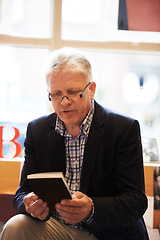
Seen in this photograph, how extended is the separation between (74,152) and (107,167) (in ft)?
0.65

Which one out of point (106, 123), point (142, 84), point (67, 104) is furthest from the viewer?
point (142, 84)

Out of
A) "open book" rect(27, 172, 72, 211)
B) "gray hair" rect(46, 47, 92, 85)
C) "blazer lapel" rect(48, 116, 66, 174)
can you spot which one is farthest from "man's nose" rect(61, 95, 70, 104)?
"open book" rect(27, 172, 72, 211)

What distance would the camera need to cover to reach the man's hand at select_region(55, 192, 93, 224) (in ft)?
4.20

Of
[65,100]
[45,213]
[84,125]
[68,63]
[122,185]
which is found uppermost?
[68,63]

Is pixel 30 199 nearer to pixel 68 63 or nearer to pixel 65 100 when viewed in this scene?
pixel 65 100

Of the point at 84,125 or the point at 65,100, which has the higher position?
the point at 65,100

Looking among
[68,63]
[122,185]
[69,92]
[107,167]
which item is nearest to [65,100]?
[69,92]

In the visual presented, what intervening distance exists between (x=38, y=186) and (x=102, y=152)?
17.3 inches

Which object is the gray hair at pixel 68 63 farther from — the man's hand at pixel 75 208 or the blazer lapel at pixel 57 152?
the man's hand at pixel 75 208

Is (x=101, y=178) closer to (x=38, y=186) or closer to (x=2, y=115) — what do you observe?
(x=38, y=186)

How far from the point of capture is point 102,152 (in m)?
1.56

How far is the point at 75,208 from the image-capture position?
4.26 ft

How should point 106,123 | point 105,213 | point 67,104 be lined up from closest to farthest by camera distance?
point 105,213
point 67,104
point 106,123

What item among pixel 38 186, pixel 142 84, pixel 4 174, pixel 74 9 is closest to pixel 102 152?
pixel 38 186
